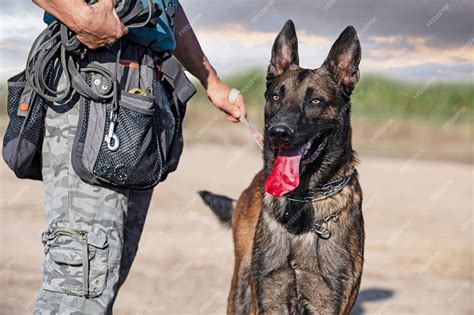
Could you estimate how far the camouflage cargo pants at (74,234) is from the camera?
3479 mm

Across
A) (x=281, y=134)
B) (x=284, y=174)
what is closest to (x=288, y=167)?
(x=284, y=174)

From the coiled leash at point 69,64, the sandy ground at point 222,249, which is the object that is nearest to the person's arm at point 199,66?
the coiled leash at point 69,64

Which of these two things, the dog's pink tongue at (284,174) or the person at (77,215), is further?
the dog's pink tongue at (284,174)

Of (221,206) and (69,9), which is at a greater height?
(69,9)

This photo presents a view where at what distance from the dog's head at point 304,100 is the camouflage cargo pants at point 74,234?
0.99 m

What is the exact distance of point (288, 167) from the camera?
14.1 ft

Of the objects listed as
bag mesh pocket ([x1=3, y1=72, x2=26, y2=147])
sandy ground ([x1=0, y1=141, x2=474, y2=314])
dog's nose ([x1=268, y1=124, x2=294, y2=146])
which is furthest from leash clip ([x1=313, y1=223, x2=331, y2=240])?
sandy ground ([x1=0, y1=141, x2=474, y2=314])

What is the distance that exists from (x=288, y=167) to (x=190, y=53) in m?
0.82

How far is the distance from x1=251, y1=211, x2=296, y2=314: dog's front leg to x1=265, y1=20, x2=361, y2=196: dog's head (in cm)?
38

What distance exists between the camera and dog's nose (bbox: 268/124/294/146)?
4.17 m

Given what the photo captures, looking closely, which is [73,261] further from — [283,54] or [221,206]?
[221,206]

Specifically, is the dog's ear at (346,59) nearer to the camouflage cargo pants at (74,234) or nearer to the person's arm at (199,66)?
the person's arm at (199,66)

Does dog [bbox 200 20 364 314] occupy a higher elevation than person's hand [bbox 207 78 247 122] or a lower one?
lower

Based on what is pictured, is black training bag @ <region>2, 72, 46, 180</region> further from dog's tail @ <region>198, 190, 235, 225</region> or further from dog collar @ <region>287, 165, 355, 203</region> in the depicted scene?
dog's tail @ <region>198, 190, 235, 225</region>
